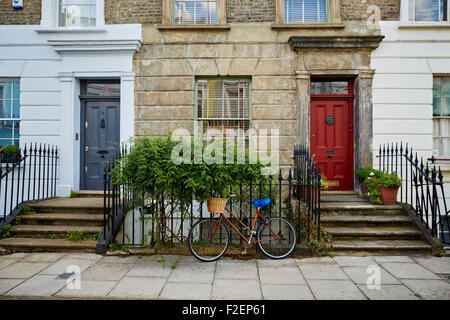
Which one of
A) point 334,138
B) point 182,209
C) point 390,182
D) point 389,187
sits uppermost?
point 334,138

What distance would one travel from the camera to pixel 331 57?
756 cm

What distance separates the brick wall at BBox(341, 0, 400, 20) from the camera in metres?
7.55

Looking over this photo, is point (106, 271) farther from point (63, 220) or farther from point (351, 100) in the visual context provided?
point (351, 100)

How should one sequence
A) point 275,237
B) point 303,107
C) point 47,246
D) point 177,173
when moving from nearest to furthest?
point 177,173
point 275,237
point 47,246
point 303,107

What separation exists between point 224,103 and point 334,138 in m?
3.00

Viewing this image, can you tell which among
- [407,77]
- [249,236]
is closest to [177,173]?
[249,236]

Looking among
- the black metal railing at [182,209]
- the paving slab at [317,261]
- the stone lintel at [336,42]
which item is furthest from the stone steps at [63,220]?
the stone lintel at [336,42]

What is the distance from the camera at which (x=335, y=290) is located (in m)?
3.90

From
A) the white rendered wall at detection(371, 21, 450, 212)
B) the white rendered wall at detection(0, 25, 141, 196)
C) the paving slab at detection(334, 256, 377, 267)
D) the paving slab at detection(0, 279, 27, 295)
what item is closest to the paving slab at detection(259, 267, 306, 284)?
the paving slab at detection(334, 256, 377, 267)

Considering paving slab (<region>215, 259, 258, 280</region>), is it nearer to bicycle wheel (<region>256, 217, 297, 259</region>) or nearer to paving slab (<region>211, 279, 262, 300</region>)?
paving slab (<region>211, 279, 262, 300</region>)

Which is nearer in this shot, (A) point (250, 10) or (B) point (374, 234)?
(B) point (374, 234)

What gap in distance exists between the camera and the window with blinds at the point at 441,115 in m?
7.69

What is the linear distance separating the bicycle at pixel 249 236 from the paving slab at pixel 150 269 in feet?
1.73

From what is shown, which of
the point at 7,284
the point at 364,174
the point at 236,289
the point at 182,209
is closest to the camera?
the point at 236,289
